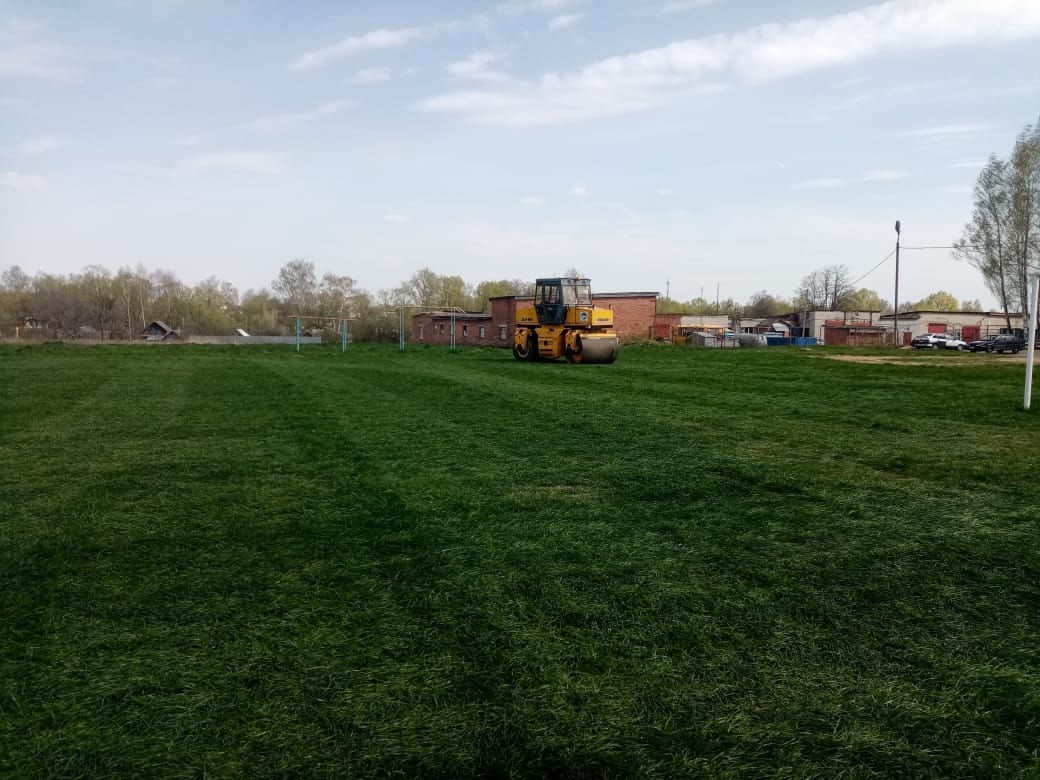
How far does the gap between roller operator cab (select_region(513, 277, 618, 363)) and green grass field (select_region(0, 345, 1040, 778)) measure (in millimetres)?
13763

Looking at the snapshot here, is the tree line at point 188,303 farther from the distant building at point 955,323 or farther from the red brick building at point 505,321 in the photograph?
the distant building at point 955,323

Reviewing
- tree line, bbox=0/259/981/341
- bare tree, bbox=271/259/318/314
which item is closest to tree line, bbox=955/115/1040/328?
tree line, bbox=0/259/981/341

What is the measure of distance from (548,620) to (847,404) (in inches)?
354

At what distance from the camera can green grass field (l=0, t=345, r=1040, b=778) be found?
2.05m

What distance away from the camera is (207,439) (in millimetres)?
7645

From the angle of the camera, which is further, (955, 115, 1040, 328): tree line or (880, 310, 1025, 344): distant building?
(880, 310, 1025, 344): distant building

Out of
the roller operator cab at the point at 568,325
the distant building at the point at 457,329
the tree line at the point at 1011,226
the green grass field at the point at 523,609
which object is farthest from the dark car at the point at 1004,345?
the green grass field at the point at 523,609

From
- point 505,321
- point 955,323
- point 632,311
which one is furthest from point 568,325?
point 955,323

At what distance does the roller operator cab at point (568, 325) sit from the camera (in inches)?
813

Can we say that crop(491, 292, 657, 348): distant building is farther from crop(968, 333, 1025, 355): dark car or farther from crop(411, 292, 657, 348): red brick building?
crop(968, 333, 1025, 355): dark car

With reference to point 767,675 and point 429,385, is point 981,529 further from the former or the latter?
point 429,385

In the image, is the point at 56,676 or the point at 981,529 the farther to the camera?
the point at 981,529

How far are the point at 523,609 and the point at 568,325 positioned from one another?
18466 mm

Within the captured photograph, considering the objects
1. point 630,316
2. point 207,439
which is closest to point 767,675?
point 207,439
